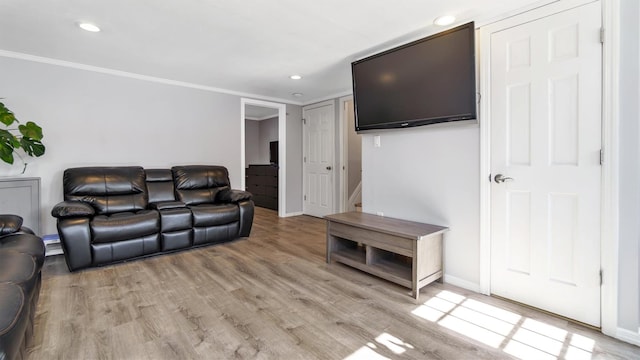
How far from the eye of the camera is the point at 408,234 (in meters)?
2.23

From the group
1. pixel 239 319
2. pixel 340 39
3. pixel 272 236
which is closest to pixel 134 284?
pixel 239 319

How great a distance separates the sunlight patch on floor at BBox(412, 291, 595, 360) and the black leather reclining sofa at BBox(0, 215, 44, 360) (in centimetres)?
202

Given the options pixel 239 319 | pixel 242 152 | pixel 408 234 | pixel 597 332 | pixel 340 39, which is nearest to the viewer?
pixel 597 332

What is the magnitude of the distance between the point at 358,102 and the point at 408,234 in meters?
1.42

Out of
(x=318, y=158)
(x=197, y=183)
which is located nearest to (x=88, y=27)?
(x=197, y=183)

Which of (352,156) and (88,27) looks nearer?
(88,27)

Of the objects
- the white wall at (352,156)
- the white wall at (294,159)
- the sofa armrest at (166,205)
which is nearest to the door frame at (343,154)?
the white wall at (352,156)

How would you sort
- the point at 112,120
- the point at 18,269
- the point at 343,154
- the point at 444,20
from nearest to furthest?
the point at 18,269 < the point at 444,20 < the point at 112,120 < the point at 343,154

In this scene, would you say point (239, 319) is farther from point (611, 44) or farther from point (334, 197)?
point (334, 197)

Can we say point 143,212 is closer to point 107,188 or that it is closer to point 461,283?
point 107,188

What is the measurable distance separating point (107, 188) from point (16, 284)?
7.45ft

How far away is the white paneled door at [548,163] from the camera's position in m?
1.81

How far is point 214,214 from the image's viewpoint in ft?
11.5

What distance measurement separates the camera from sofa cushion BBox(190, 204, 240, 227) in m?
3.40
